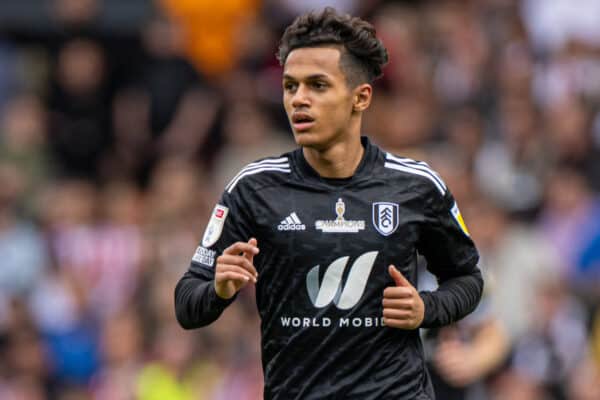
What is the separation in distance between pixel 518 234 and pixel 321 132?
18.9 ft

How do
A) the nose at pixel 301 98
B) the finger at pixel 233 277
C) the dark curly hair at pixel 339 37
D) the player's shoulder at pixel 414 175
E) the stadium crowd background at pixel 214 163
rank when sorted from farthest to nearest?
the stadium crowd background at pixel 214 163, the player's shoulder at pixel 414 175, the dark curly hair at pixel 339 37, the nose at pixel 301 98, the finger at pixel 233 277

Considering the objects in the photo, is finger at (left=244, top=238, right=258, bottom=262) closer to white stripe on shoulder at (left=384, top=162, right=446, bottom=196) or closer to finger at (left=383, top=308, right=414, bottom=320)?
finger at (left=383, top=308, right=414, bottom=320)

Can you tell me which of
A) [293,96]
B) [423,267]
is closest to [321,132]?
[293,96]

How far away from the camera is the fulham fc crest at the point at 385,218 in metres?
6.07

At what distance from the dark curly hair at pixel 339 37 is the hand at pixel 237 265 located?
2.83 ft

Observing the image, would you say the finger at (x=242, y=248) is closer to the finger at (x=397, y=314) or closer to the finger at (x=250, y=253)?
the finger at (x=250, y=253)

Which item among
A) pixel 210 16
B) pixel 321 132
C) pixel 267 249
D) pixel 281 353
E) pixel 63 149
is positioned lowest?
pixel 281 353

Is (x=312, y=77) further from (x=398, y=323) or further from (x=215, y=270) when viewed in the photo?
(x=398, y=323)

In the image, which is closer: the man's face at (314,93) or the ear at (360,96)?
the man's face at (314,93)

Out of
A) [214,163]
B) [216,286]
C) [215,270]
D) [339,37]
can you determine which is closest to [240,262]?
[216,286]

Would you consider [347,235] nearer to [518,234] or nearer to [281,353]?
[281,353]

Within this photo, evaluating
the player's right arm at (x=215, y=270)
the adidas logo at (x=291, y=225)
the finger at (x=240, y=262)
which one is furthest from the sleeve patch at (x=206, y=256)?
the finger at (x=240, y=262)

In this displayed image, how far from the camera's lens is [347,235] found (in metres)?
6.05

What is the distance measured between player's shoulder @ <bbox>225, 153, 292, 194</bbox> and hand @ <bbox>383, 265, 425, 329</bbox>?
2.00 feet
